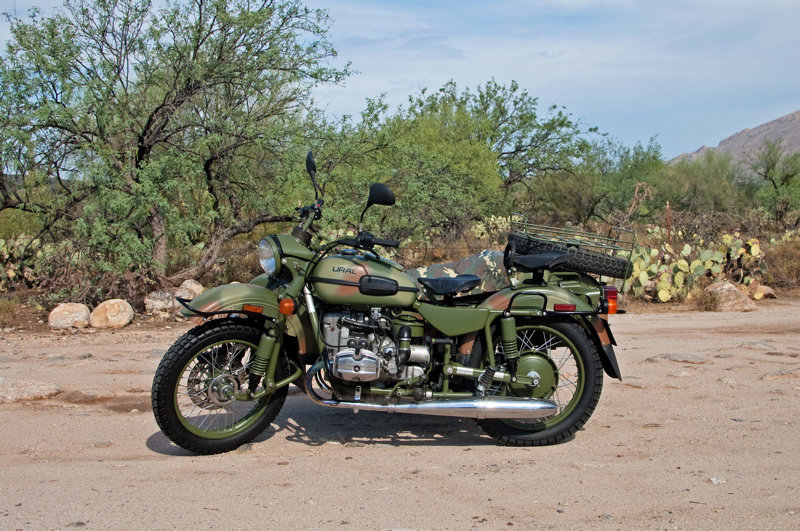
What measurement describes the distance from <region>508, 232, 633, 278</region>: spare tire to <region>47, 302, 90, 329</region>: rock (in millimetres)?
7539

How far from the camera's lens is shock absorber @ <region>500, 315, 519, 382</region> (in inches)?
204

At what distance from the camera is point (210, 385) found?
4.93 metres

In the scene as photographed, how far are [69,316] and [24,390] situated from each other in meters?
4.68

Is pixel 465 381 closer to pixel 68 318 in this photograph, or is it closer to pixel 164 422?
pixel 164 422

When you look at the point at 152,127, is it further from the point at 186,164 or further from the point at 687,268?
the point at 687,268

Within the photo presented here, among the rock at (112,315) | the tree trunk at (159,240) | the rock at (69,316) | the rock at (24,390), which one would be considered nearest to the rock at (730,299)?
the tree trunk at (159,240)

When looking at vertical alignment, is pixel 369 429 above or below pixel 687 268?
below

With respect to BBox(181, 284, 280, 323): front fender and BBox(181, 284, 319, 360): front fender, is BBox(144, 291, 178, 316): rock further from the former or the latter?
BBox(181, 284, 280, 323): front fender

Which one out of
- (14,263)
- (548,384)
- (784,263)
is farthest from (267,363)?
(784,263)

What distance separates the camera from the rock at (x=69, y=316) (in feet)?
35.3

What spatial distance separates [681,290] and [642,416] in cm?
819

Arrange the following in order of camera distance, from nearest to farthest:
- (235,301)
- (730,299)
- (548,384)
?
1. (235,301)
2. (548,384)
3. (730,299)

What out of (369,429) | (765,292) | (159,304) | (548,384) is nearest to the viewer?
(548,384)

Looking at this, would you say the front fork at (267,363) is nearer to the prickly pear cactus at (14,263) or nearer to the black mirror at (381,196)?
the black mirror at (381,196)
